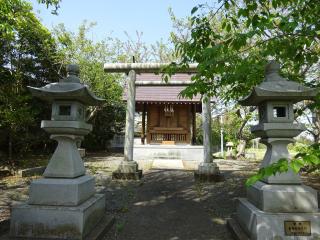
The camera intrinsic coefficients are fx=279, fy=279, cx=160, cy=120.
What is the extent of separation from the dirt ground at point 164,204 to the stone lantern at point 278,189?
1067 mm

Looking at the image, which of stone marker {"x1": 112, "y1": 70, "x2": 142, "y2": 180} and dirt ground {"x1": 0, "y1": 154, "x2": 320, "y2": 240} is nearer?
dirt ground {"x1": 0, "y1": 154, "x2": 320, "y2": 240}

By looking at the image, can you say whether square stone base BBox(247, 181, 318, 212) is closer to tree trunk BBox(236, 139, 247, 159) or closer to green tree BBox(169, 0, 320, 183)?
green tree BBox(169, 0, 320, 183)

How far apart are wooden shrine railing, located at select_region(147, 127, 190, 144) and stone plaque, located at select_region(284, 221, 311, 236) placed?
16.2m

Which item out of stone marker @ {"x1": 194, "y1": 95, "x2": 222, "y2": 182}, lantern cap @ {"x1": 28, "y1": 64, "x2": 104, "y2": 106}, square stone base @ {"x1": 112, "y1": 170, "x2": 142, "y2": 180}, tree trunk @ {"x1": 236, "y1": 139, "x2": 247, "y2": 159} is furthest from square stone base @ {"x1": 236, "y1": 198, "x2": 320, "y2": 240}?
tree trunk @ {"x1": 236, "y1": 139, "x2": 247, "y2": 159}

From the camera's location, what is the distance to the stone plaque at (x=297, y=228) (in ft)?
13.6

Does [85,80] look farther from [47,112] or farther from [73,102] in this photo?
[73,102]

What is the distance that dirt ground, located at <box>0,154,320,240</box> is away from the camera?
5340mm

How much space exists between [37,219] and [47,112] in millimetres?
15360

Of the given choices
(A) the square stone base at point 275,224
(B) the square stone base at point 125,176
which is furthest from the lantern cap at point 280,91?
(B) the square stone base at point 125,176

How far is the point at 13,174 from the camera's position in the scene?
10.9m

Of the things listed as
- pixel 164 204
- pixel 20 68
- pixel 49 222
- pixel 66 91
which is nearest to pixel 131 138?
pixel 164 204

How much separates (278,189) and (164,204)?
356 centimetres

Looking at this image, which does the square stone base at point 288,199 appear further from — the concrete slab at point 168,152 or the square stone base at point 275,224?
the concrete slab at point 168,152

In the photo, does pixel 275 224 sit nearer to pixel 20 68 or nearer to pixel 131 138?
pixel 131 138
